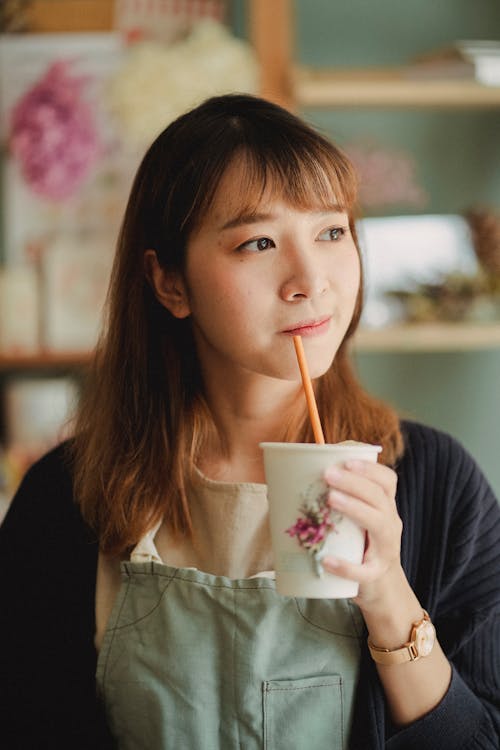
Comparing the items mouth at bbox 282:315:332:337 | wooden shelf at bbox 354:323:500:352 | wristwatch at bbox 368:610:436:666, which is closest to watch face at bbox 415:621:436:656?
wristwatch at bbox 368:610:436:666

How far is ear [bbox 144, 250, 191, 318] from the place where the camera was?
1.34 m

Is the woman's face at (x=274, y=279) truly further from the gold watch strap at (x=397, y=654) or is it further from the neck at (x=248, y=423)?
the gold watch strap at (x=397, y=654)

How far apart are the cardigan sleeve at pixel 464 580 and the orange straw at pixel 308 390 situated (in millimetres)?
261

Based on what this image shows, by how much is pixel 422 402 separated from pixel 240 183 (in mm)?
1756

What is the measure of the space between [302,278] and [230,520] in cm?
33

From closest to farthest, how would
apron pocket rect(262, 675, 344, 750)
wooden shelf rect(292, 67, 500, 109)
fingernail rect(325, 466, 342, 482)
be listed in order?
fingernail rect(325, 466, 342, 482) < apron pocket rect(262, 675, 344, 750) < wooden shelf rect(292, 67, 500, 109)

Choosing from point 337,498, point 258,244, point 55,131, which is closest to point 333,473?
point 337,498

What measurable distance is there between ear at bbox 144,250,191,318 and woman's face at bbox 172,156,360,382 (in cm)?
9

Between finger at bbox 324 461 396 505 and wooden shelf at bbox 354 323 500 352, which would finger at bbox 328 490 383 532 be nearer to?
finger at bbox 324 461 396 505

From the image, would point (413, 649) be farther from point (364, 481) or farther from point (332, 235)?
point (332, 235)

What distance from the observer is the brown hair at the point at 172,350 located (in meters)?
1.23

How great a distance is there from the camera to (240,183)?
47.6 inches

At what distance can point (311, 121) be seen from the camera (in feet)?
8.12

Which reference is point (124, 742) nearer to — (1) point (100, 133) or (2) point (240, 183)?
(2) point (240, 183)
